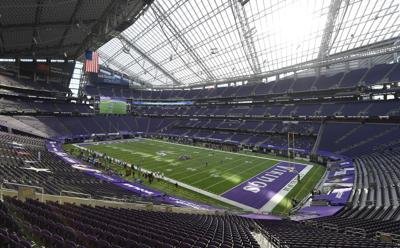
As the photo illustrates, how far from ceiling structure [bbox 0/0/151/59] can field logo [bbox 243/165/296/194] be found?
25.2m

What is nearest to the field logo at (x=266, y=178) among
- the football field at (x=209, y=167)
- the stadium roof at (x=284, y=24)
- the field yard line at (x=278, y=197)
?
the football field at (x=209, y=167)

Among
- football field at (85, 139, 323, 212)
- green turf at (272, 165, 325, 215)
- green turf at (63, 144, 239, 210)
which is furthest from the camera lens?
football field at (85, 139, 323, 212)

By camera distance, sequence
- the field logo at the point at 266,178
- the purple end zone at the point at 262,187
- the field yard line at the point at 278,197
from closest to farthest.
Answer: the field yard line at the point at 278,197 → the purple end zone at the point at 262,187 → the field logo at the point at 266,178

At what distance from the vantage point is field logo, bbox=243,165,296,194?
2638 centimetres

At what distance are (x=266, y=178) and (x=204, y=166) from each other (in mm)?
8757

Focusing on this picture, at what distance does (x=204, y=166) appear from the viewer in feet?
115

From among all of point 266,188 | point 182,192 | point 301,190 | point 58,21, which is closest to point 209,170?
point 266,188

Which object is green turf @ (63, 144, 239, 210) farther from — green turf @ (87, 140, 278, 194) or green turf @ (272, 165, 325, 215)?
green turf @ (272, 165, 325, 215)

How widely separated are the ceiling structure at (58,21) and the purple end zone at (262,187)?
24.9m

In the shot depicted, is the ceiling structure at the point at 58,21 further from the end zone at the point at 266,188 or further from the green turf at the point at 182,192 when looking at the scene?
the end zone at the point at 266,188

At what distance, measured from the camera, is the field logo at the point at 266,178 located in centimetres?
2638

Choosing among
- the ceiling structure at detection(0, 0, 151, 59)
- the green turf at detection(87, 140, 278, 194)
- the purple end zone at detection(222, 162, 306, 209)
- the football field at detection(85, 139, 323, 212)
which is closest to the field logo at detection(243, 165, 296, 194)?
the purple end zone at detection(222, 162, 306, 209)

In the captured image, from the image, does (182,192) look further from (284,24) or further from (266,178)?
(284,24)

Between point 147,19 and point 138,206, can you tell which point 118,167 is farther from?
point 147,19
